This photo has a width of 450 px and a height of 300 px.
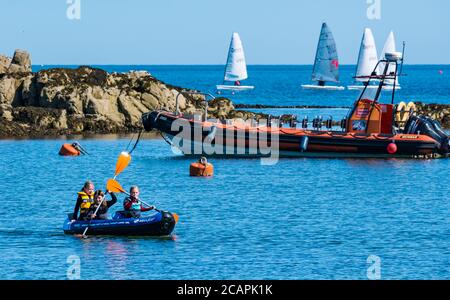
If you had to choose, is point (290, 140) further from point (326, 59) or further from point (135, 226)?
point (326, 59)

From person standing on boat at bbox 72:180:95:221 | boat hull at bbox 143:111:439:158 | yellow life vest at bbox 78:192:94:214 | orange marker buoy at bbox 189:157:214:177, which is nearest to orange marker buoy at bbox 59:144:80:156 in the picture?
boat hull at bbox 143:111:439:158

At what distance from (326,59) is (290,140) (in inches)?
1885

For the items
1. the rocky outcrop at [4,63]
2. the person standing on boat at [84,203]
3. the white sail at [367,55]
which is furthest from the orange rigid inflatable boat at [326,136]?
the white sail at [367,55]

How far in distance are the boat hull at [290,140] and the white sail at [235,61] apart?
2539 inches

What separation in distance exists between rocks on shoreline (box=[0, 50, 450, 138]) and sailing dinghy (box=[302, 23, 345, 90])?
2286 cm

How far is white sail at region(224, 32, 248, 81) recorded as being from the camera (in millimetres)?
119150

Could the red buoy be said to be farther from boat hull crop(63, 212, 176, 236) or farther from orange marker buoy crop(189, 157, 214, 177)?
boat hull crop(63, 212, 176, 236)

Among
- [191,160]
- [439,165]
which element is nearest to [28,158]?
[191,160]

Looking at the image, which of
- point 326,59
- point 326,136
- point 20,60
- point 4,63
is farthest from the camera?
point 326,59

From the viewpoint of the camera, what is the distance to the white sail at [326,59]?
322 feet

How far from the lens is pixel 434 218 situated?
1448 inches

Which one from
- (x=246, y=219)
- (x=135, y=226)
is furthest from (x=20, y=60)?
(x=135, y=226)

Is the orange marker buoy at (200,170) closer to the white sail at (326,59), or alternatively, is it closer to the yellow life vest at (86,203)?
the yellow life vest at (86,203)

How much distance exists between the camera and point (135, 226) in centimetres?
3123
